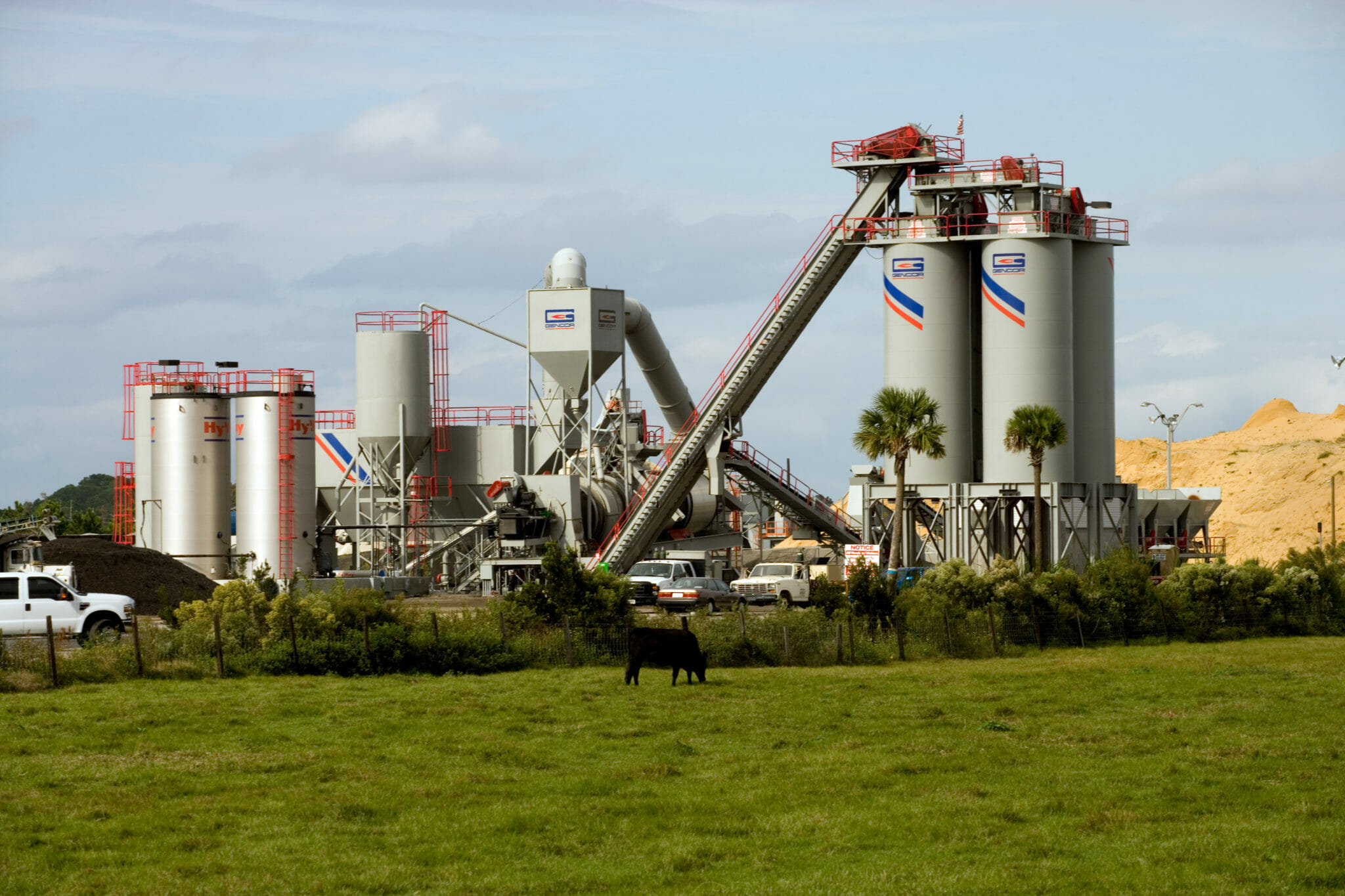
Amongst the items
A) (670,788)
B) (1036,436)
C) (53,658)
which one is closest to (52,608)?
(53,658)

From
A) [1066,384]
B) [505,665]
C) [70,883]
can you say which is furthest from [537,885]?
[1066,384]

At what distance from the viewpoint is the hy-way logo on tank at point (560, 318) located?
219ft

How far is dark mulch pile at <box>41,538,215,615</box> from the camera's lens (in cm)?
5562

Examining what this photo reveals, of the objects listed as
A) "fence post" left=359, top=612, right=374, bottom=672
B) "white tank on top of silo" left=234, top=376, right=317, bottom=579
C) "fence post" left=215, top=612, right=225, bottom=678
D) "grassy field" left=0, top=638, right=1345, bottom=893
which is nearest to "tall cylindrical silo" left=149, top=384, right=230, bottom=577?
"white tank on top of silo" left=234, top=376, right=317, bottom=579

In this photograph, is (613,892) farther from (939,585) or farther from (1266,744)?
(939,585)

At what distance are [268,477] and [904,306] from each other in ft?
88.9

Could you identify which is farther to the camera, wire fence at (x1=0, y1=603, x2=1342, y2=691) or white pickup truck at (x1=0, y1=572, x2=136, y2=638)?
white pickup truck at (x1=0, y1=572, x2=136, y2=638)

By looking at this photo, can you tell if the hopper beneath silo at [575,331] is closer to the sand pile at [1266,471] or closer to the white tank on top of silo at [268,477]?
the white tank on top of silo at [268,477]

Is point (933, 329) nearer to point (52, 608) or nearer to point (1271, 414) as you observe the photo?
point (52, 608)

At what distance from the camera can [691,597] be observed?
53188 mm

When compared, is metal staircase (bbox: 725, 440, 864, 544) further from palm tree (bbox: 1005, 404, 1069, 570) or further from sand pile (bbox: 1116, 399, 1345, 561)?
sand pile (bbox: 1116, 399, 1345, 561)

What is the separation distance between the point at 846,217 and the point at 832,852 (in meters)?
49.2

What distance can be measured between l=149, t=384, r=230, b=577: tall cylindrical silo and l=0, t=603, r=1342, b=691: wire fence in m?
29.7

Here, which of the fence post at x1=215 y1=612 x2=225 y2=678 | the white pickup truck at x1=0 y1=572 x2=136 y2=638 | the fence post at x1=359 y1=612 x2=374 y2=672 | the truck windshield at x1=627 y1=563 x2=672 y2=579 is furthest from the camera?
the truck windshield at x1=627 y1=563 x2=672 y2=579
